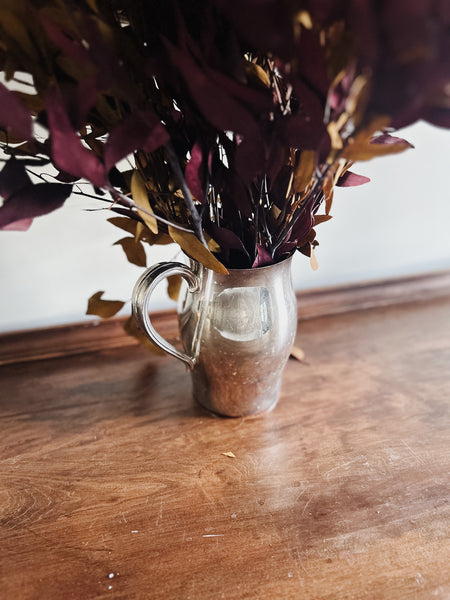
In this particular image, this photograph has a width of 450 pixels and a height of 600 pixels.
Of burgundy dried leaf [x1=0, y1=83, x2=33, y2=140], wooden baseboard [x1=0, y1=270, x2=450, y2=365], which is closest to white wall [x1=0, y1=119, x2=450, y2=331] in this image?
wooden baseboard [x1=0, y1=270, x2=450, y2=365]

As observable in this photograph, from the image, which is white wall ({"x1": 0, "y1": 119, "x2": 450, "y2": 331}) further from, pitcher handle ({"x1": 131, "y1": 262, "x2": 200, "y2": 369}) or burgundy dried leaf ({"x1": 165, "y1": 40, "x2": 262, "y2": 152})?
burgundy dried leaf ({"x1": 165, "y1": 40, "x2": 262, "y2": 152})

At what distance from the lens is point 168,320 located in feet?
2.53

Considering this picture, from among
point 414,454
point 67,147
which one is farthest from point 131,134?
point 414,454

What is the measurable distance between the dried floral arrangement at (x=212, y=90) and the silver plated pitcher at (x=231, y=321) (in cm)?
6

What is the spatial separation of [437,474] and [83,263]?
1.65 ft

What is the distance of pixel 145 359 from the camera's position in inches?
28.9

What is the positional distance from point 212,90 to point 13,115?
0.13 meters

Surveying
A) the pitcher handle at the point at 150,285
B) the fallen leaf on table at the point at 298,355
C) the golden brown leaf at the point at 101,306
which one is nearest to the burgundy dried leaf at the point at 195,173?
the pitcher handle at the point at 150,285

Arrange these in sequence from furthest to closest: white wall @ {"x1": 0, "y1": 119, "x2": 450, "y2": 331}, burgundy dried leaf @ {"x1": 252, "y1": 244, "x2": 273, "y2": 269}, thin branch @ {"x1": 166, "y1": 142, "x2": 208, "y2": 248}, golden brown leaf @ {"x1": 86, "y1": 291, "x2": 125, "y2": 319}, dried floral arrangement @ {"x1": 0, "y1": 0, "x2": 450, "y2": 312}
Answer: white wall @ {"x1": 0, "y1": 119, "x2": 450, "y2": 331} < golden brown leaf @ {"x1": 86, "y1": 291, "x2": 125, "y2": 319} < burgundy dried leaf @ {"x1": 252, "y1": 244, "x2": 273, "y2": 269} < thin branch @ {"x1": 166, "y1": 142, "x2": 208, "y2": 248} < dried floral arrangement @ {"x1": 0, "y1": 0, "x2": 450, "y2": 312}

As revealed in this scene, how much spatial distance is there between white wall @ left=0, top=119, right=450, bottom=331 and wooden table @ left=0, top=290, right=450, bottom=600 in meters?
0.09

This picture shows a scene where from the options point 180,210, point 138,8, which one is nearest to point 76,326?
point 180,210

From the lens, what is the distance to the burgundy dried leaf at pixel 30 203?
388 millimetres

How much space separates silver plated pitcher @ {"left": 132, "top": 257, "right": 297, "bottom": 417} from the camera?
1.72ft

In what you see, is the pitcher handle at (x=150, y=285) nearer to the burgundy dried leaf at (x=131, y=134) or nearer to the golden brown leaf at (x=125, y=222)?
the golden brown leaf at (x=125, y=222)
